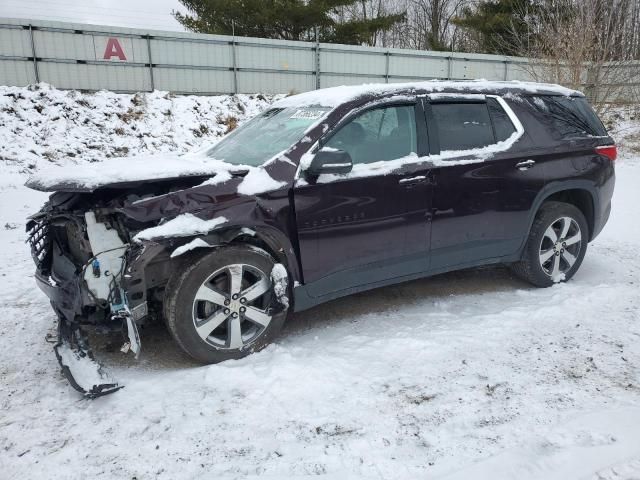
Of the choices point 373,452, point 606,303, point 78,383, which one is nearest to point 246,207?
point 78,383

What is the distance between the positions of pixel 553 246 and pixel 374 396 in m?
2.61

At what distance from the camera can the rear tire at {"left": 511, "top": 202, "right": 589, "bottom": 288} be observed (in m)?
4.38

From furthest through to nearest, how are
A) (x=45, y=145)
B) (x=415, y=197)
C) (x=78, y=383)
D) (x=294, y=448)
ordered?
(x=45, y=145) → (x=415, y=197) → (x=78, y=383) → (x=294, y=448)

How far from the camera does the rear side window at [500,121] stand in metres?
4.15

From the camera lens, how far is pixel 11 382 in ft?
10.00

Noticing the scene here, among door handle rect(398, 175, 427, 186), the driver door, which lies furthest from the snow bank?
door handle rect(398, 175, 427, 186)

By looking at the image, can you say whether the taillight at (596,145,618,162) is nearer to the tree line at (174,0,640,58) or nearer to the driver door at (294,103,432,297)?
the driver door at (294,103,432,297)

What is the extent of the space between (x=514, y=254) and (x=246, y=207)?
251cm

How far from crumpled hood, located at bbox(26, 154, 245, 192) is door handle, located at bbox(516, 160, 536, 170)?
2.33 metres

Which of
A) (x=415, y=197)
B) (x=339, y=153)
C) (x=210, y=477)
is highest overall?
(x=339, y=153)

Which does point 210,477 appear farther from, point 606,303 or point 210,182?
point 606,303

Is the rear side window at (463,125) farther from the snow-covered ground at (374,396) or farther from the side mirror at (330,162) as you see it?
the snow-covered ground at (374,396)

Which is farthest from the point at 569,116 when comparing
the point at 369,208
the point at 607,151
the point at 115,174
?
the point at 115,174

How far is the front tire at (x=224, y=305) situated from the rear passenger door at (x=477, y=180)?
141 centimetres
